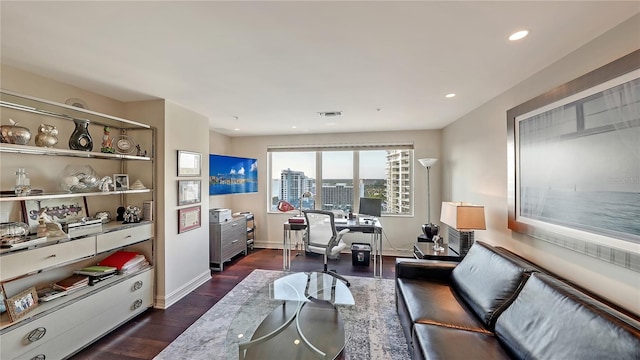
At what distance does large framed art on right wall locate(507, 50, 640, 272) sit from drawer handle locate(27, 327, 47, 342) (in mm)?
3892

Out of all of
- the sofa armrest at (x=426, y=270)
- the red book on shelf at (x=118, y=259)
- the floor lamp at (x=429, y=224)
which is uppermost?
the floor lamp at (x=429, y=224)

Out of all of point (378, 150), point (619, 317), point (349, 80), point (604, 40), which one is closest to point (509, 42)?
point (604, 40)

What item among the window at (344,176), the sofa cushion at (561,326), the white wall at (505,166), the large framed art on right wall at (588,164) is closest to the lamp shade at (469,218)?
the white wall at (505,166)

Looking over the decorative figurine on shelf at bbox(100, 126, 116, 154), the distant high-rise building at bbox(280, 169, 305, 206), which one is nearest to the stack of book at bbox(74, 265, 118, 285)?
the decorative figurine on shelf at bbox(100, 126, 116, 154)

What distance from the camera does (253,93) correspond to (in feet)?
8.34

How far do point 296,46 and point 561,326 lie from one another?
2275 millimetres

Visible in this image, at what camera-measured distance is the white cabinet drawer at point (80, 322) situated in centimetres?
165

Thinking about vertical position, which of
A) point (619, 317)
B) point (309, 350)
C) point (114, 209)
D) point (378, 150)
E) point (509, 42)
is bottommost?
point (309, 350)

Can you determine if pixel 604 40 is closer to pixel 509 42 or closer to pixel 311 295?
pixel 509 42

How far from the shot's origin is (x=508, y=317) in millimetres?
1516

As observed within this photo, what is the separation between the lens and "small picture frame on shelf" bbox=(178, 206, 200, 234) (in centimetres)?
296

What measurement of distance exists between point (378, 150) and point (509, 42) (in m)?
3.11

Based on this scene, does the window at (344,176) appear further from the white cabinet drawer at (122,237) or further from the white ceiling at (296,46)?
the white cabinet drawer at (122,237)

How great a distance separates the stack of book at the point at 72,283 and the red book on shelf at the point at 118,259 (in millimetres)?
235
